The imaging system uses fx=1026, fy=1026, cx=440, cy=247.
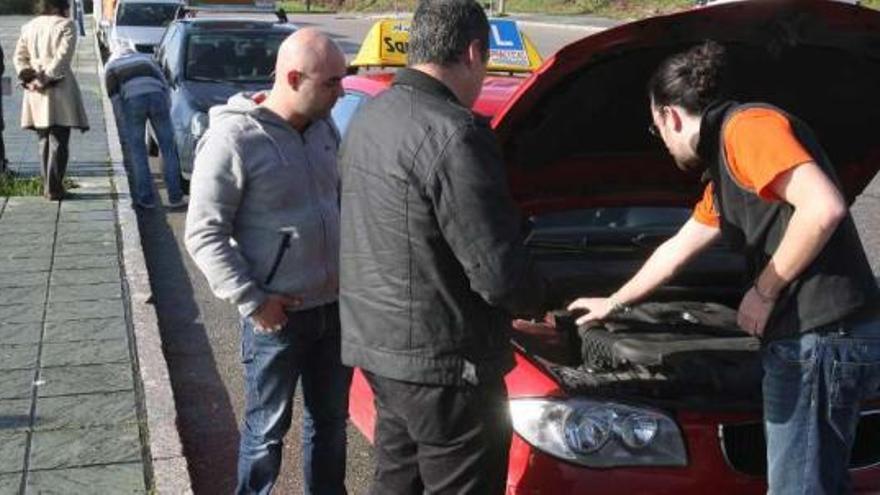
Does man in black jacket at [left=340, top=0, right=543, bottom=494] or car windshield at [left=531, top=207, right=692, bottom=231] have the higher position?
man in black jacket at [left=340, top=0, right=543, bottom=494]

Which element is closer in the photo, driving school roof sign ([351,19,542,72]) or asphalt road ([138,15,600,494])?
asphalt road ([138,15,600,494])

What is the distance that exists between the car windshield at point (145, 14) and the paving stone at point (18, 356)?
16439 millimetres

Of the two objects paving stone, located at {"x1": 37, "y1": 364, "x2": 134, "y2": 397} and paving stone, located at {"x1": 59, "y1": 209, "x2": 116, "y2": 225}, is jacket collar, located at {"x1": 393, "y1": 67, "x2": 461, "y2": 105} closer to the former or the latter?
paving stone, located at {"x1": 37, "y1": 364, "x2": 134, "y2": 397}

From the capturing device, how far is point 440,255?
8.06ft

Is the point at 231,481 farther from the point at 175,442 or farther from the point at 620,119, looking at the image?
the point at 620,119

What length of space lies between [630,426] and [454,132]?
3.64 feet

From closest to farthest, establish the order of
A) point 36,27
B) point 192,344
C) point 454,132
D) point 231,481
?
point 454,132 → point 231,481 → point 192,344 → point 36,27

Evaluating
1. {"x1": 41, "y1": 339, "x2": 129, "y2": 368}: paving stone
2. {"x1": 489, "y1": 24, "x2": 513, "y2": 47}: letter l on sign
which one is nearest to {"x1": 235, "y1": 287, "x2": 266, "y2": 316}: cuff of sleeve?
{"x1": 41, "y1": 339, "x2": 129, "y2": 368}: paving stone

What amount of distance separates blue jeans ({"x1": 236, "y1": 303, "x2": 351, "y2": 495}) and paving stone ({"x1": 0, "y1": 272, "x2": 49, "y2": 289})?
11.2 ft

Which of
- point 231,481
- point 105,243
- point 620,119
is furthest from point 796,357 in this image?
point 105,243

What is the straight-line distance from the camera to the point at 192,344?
18.8ft

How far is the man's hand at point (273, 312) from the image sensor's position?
315cm

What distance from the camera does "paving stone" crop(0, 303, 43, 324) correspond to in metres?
5.59

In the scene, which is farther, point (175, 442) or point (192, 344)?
point (192, 344)
